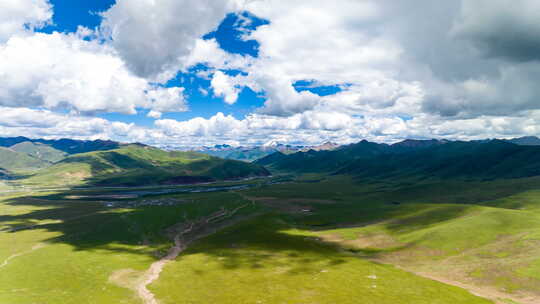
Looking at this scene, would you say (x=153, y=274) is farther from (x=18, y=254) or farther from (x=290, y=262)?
(x=18, y=254)

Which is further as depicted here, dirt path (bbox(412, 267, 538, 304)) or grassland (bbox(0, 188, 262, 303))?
grassland (bbox(0, 188, 262, 303))

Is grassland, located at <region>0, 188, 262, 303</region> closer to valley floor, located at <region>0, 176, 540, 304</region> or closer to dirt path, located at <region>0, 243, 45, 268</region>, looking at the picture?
dirt path, located at <region>0, 243, 45, 268</region>

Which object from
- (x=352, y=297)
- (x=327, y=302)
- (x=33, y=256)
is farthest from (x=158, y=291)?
(x=33, y=256)

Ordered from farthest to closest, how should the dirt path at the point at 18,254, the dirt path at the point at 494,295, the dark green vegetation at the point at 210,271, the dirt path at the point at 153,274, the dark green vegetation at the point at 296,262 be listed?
the dirt path at the point at 18,254, the dirt path at the point at 153,274, the dark green vegetation at the point at 296,262, the dark green vegetation at the point at 210,271, the dirt path at the point at 494,295

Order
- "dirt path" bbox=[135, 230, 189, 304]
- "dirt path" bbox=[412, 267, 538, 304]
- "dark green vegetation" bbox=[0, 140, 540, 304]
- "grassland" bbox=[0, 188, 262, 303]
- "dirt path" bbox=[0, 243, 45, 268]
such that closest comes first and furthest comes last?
1. "dirt path" bbox=[412, 267, 538, 304]
2. "dark green vegetation" bbox=[0, 140, 540, 304]
3. "dirt path" bbox=[135, 230, 189, 304]
4. "grassland" bbox=[0, 188, 262, 303]
5. "dirt path" bbox=[0, 243, 45, 268]

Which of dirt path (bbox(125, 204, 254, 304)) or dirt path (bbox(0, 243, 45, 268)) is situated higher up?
dirt path (bbox(0, 243, 45, 268))

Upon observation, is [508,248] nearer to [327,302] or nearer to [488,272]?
[488,272]

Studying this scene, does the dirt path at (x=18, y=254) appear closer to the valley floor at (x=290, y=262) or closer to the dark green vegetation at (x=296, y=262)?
the dark green vegetation at (x=296, y=262)

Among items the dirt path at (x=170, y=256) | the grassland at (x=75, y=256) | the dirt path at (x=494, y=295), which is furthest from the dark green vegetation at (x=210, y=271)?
the dirt path at (x=494, y=295)

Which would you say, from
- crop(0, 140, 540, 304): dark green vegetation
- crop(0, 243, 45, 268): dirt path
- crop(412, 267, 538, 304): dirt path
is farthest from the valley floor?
crop(0, 243, 45, 268): dirt path

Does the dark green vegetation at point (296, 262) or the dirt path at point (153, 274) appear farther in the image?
the dirt path at point (153, 274)

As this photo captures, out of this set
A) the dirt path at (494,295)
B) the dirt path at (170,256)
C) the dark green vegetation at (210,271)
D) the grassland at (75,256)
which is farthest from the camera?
the dirt path at (170,256)

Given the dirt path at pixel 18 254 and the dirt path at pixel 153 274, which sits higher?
the dirt path at pixel 18 254
